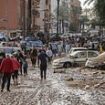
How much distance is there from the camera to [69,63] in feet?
122

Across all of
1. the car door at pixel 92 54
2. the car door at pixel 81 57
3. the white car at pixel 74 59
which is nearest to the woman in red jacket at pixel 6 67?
the white car at pixel 74 59

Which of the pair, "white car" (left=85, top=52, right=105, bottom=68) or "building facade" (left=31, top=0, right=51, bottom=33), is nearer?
"white car" (left=85, top=52, right=105, bottom=68)

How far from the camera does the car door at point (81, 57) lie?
37.3 m

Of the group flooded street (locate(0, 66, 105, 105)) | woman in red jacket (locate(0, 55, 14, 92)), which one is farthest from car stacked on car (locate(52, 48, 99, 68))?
woman in red jacket (locate(0, 55, 14, 92))

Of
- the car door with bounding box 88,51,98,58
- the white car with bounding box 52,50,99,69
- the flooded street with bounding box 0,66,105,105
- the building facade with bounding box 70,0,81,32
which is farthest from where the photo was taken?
the building facade with bounding box 70,0,81,32

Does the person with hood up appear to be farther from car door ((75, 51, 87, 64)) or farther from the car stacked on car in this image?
car door ((75, 51, 87, 64))

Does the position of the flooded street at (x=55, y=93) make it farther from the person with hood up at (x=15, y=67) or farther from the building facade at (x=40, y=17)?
the building facade at (x=40, y=17)

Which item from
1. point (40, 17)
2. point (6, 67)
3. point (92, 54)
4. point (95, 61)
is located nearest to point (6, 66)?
point (6, 67)

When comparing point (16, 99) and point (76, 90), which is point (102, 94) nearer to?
point (76, 90)

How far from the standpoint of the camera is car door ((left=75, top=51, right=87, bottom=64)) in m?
37.3

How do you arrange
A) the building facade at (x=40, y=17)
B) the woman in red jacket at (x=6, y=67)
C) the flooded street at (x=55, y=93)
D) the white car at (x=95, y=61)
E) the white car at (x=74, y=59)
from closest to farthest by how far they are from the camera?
the flooded street at (x=55, y=93)
the woman in red jacket at (x=6, y=67)
the white car at (x=95, y=61)
the white car at (x=74, y=59)
the building facade at (x=40, y=17)

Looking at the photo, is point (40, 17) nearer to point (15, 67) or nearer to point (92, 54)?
point (92, 54)

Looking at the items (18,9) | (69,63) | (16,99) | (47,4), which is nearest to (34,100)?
(16,99)

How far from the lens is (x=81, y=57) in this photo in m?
37.6
